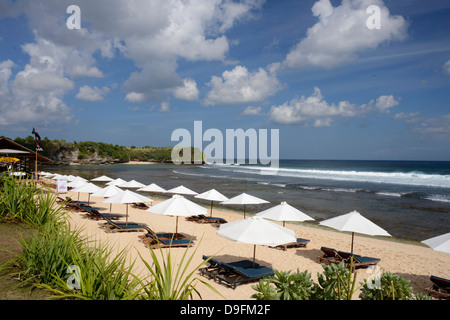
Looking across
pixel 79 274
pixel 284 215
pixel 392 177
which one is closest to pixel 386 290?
pixel 79 274

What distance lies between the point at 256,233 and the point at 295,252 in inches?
180

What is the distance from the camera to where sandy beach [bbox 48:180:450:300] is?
27.2 ft

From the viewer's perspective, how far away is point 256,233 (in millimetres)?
7000

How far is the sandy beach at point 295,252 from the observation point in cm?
828

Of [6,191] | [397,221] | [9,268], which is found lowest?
[397,221]

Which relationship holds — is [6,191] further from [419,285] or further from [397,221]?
[397,221]

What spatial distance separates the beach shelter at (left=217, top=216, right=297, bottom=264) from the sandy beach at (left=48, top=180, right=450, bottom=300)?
3.50 ft

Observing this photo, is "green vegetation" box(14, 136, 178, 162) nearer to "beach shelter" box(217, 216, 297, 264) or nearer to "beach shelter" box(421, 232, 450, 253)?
"beach shelter" box(217, 216, 297, 264)

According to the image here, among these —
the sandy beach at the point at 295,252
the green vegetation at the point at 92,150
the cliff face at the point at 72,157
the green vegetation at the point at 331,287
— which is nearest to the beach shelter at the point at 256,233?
the sandy beach at the point at 295,252

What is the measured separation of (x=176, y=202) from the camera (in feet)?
33.6

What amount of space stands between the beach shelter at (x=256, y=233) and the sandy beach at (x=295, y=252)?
1068mm

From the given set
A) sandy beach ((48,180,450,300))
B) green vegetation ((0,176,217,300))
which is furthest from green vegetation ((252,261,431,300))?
sandy beach ((48,180,450,300))
